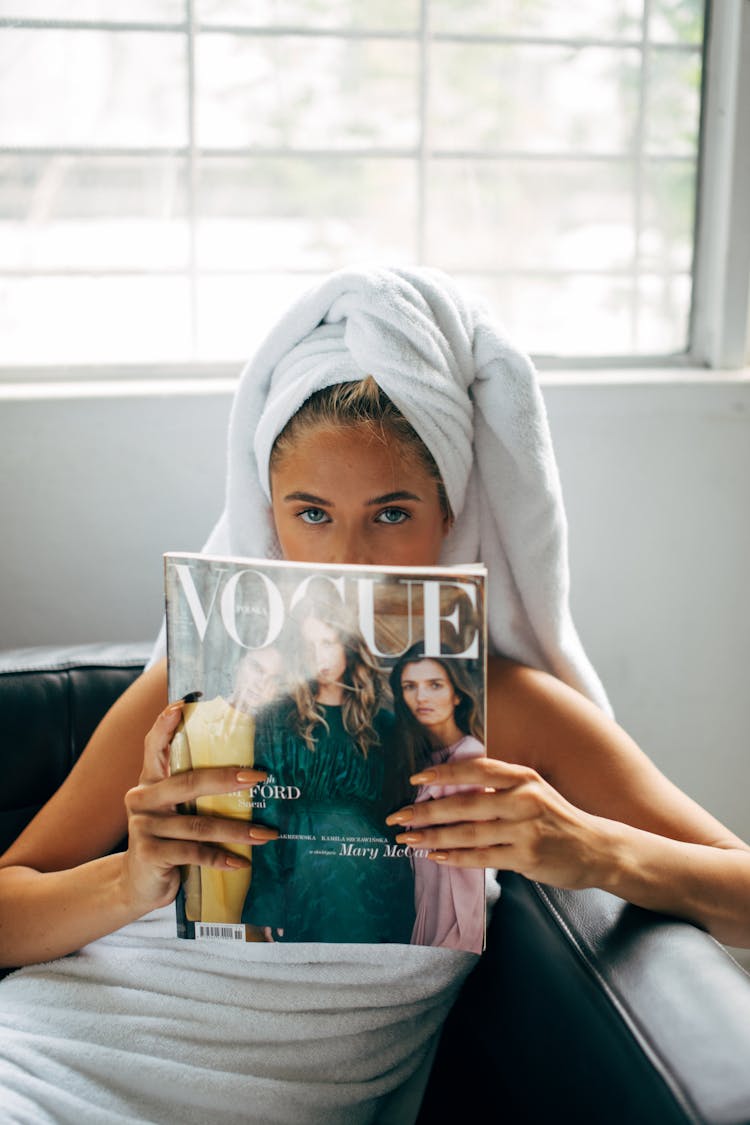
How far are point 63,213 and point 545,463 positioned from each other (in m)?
0.91

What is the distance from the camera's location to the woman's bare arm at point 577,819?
0.86 m

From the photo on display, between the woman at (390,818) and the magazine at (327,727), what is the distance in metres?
0.02

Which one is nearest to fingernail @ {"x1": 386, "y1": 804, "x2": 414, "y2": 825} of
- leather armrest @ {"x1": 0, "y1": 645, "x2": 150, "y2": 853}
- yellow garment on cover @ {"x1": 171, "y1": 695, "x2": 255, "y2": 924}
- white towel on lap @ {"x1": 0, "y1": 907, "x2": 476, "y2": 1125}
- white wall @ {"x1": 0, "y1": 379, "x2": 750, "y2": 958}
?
yellow garment on cover @ {"x1": 171, "y1": 695, "x2": 255, "y2": 924}

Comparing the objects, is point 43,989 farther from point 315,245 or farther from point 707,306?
point 707,306

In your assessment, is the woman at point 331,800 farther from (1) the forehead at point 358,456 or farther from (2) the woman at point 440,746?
(1) the forehead at point 358,456

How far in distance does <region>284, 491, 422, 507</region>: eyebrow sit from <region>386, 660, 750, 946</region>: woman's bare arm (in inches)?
8.9

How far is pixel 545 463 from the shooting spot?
1140 mm

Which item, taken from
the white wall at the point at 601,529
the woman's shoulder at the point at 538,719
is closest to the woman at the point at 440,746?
the woman's shoulder at the point at 538,719

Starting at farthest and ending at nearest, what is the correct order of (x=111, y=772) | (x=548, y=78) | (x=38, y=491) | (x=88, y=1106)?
(x=548, y=78) → (x=38, y=491) → (x=111, y=772) → (x=88, y=1106)

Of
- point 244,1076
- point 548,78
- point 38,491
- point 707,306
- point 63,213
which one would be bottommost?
point 244,1076

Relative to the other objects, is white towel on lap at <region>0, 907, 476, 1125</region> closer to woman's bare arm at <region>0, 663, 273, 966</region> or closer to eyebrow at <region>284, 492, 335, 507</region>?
woman's bare arm at <region>0, 663, 273, 966</region>

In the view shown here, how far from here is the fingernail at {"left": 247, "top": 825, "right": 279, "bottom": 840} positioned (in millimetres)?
857

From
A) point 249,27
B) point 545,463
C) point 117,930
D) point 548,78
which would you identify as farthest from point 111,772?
point 548,78

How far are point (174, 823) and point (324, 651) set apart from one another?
0.67 ft
